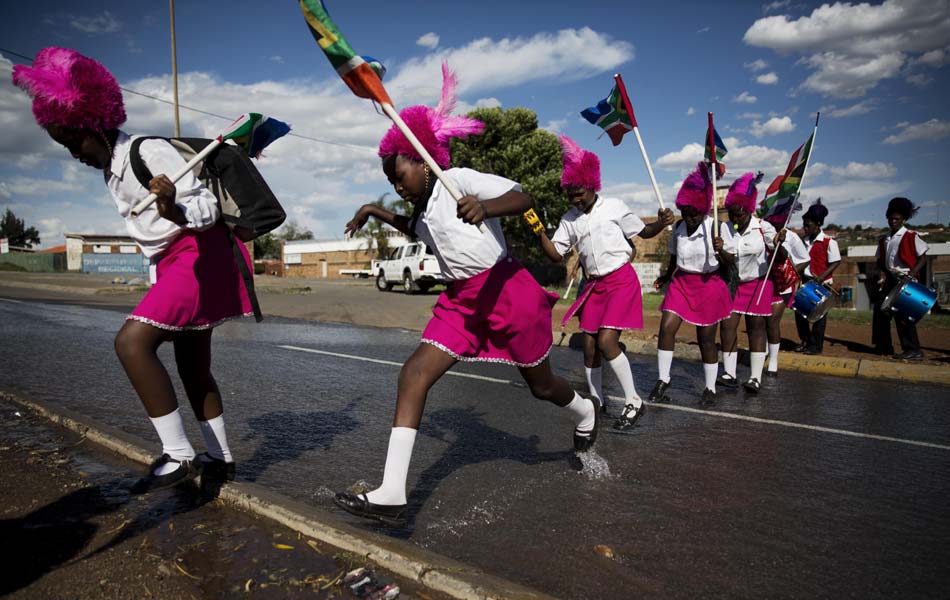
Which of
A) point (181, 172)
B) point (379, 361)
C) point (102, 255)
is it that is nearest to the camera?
point (181, 172)

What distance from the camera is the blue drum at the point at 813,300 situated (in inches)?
341

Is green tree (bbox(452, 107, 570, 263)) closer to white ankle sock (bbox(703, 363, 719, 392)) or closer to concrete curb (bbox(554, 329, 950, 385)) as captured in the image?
concrete curb (bbox(554, 329, 950, 385))

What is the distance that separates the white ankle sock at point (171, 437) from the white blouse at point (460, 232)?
163 cm

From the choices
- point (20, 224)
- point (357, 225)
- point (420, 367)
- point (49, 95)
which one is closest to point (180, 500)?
point (420, 367)

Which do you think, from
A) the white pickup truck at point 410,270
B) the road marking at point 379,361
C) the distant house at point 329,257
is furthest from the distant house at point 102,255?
the road marking at point 379,361

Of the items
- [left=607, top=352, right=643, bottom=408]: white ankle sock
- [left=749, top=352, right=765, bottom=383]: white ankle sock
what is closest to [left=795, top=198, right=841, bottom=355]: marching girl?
[left=749, top=352, right=765, bottom=383]: white ankle sock

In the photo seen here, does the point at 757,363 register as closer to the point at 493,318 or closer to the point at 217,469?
the point at 493,318

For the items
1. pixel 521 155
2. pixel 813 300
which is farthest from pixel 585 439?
pixel 521 155

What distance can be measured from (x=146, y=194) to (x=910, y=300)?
9188 millimetres

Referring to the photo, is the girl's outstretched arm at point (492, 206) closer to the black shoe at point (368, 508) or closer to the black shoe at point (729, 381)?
the black shoe at point (368, 508)

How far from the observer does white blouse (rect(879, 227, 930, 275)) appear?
8.95m

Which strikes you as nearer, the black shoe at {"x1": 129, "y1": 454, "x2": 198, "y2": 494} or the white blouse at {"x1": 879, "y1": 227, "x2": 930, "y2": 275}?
the black shoe at {"x1": 129, "y1": 454, "x2": 198, "y2": 494}

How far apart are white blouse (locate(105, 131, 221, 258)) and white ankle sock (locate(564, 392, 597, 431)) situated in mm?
2402

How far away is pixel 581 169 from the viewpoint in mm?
→ 5305
